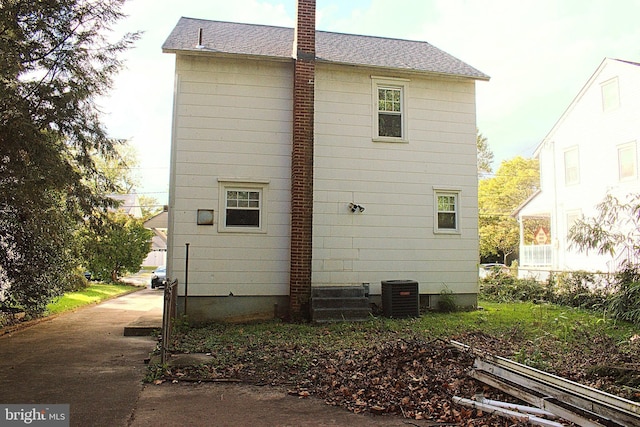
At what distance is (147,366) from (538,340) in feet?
19.1

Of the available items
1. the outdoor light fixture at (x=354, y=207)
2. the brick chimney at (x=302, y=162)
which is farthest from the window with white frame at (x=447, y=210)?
the brick chimney at (x=302, y=162)

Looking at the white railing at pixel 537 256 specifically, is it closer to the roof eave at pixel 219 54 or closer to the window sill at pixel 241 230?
the window sill at pixel 241 230

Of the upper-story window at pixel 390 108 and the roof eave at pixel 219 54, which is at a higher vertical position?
the roof eave at pixel 219 54

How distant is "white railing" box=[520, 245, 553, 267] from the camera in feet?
62.0

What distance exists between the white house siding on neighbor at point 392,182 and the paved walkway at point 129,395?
16.0ft

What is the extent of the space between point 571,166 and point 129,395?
18.9 meters

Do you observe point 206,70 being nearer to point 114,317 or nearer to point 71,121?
point 71,121

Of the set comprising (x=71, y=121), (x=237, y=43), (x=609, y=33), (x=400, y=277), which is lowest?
(x=400, y=277)

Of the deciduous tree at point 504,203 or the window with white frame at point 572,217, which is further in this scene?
the deciduous tree at point 504,203

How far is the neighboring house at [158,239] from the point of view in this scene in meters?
40.7

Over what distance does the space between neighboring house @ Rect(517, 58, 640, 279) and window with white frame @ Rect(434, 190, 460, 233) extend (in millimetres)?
5807

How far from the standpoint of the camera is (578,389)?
391 centimetres

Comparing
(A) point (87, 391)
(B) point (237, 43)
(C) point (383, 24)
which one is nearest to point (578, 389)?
(A) point (87, 391)

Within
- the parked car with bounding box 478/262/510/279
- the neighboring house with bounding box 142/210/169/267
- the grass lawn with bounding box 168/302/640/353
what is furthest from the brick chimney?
the neighboring house with bounding box 142/210/169/267
